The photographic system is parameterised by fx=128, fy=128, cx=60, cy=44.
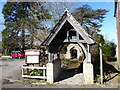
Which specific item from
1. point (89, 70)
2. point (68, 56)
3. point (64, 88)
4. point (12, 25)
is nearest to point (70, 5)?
point (68, 56)

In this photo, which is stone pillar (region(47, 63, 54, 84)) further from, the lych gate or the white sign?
the white sign

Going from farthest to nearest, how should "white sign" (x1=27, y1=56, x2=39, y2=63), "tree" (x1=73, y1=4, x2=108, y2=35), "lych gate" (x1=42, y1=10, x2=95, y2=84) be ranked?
"tree" (x1=73, y1=4, x2=108, y2=35) < "white sign" (x1=27, y1=56, x2=39, y2=63) < "lych gate" (x1=42, y1=10, x2=95, y2=84)

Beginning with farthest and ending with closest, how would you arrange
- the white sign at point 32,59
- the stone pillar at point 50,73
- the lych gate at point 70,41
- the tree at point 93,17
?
the tree at point 93,17 < the white sign at point 32,59 < the stone pillar at point 50,73 < the lych gate at point 70,41

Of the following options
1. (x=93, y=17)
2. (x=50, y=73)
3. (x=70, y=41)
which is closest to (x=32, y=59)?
(x=50, y=73)

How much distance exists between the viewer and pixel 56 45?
27.6 ft

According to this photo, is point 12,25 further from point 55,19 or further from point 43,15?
point 55,19

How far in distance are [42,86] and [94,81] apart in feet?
9.92

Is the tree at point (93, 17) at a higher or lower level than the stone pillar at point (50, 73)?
higher

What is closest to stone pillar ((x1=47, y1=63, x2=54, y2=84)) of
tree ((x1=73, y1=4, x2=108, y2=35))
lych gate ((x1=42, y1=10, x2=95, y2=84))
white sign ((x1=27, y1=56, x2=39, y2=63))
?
lych gate ((x1=42, y1=10, x2=95, y2=84))

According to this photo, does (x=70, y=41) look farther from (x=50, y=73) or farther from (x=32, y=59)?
(x=32, y=59)

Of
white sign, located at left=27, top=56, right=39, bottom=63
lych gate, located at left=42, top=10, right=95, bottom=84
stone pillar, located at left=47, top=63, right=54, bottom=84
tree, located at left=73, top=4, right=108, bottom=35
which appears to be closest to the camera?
lych gate, located at left=42, top=10, right=95, bottom=84

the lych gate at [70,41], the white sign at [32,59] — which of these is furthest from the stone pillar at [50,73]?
the white sign at [32,59]

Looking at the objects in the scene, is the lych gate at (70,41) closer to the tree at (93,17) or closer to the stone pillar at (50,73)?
the stone pillar at (50,73)

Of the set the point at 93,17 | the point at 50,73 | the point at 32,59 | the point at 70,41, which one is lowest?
the point at 50,73
